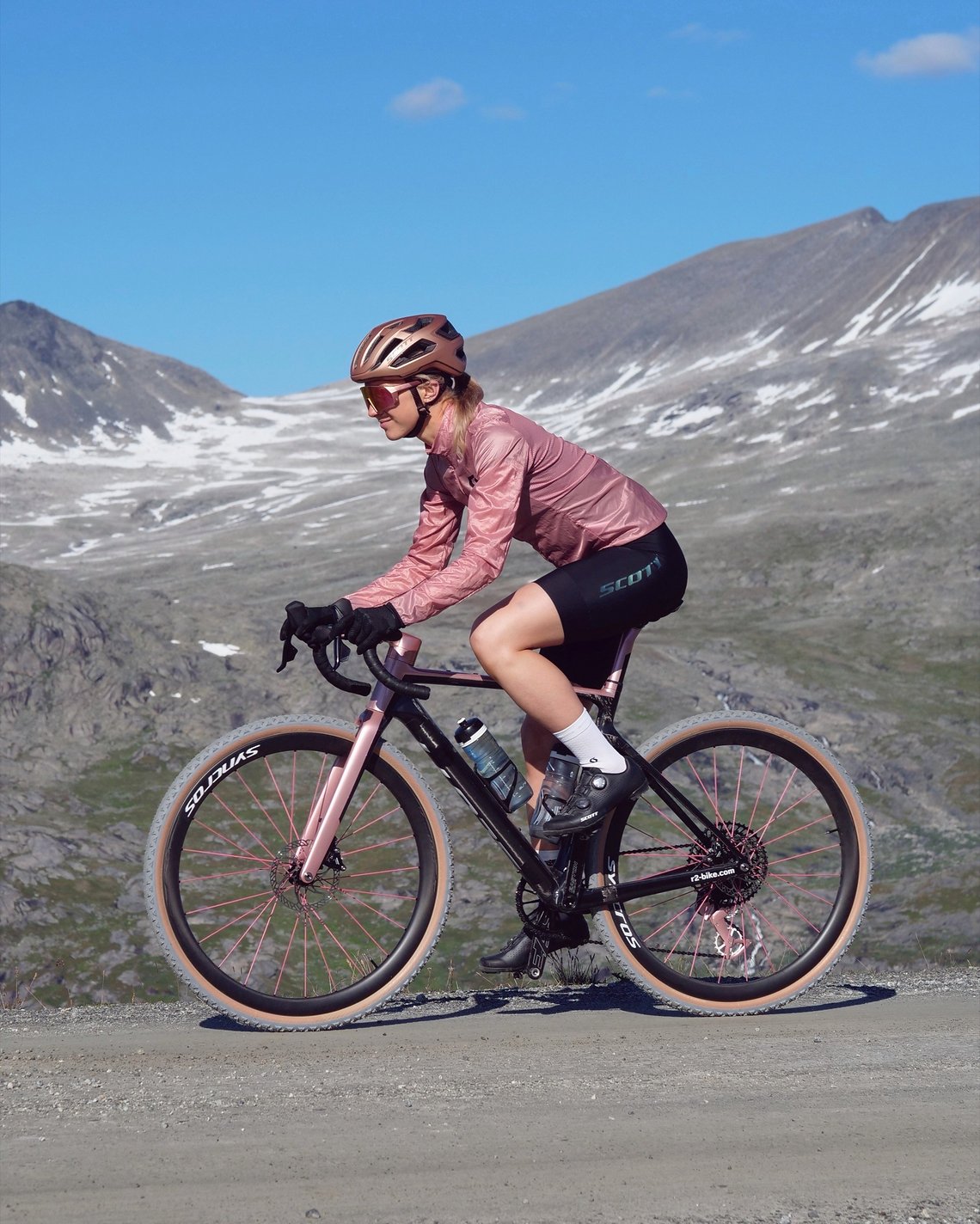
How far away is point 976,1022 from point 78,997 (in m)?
16.8

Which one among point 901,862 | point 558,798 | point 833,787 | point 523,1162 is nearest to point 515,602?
point 558,798

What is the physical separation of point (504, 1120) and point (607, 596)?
2448 millimetres

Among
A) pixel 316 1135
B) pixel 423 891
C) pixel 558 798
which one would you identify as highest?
pixel 558 798

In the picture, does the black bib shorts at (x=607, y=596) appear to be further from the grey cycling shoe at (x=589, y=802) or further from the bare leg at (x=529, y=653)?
the grey cycling shoe at (x=589, y=802)

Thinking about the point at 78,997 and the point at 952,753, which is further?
the point at 952,753

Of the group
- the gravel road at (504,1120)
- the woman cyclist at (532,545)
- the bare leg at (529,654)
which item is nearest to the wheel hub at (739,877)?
the gravel road at (504,1120)

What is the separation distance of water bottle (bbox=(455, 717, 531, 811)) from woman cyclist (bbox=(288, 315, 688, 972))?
24cm

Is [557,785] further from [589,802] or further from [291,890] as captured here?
[291,890]

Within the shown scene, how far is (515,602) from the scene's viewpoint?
6137 millimetres

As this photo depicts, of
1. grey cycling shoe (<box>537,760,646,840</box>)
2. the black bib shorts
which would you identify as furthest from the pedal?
the black bib shorts

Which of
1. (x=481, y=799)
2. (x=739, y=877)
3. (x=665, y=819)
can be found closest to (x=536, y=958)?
(x=481, y=799)

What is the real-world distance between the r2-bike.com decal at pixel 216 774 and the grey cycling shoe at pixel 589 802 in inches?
56.1

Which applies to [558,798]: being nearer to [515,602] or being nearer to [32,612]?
[515,602]

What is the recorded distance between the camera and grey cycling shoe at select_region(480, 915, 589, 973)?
6.46 m
